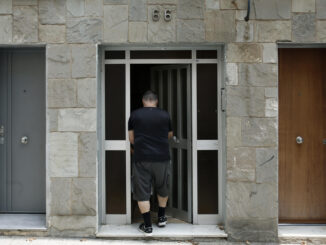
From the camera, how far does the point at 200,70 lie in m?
5.59

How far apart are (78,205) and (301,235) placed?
2835mm

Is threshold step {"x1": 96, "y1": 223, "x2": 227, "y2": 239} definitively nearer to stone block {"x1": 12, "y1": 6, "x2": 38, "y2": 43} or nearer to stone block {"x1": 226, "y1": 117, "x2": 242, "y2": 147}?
stone block {"x1": 226, "y1": 117, "x2": 242, "y2": 147}

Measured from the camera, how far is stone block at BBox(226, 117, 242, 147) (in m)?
5.27

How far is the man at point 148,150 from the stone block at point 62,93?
0.79m

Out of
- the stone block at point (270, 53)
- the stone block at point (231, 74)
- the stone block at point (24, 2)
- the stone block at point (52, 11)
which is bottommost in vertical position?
the stone block at point (231, 74)

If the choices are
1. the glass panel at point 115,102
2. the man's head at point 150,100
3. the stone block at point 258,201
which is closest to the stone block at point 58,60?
the glass panel at point 115,102

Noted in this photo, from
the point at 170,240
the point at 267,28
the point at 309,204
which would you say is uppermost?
the point at 267,28

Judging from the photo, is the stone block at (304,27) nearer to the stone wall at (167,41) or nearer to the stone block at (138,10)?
the stone wall at (167,41)

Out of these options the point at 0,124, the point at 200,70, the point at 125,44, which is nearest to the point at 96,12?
the point at 125,44

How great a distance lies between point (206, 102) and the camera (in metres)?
5.59

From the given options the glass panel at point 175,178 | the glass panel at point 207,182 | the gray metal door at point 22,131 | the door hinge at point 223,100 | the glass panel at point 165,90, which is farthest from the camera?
the glass panel at point 165,90

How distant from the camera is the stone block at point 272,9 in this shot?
5.22 metres

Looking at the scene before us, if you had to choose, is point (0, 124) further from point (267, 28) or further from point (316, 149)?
point (316, 149)

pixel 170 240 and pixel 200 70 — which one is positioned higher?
pixel 200 70
